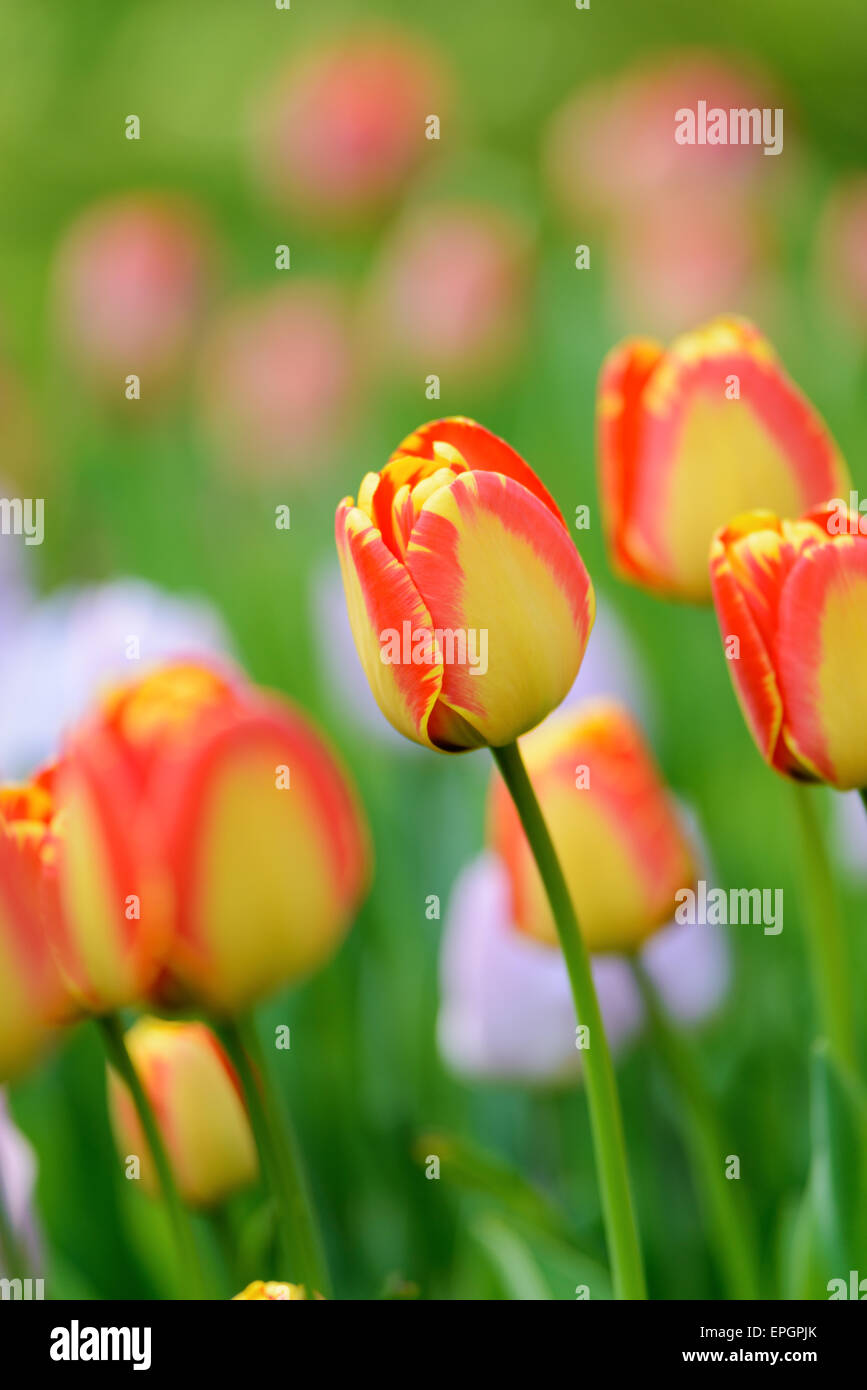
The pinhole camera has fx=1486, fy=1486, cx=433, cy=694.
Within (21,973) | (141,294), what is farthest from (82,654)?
(141,294)

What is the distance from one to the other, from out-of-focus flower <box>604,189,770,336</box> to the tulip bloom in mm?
1123

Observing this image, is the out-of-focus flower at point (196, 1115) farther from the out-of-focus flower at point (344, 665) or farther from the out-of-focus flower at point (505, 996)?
the out-of-focus flower at point (344, 665)

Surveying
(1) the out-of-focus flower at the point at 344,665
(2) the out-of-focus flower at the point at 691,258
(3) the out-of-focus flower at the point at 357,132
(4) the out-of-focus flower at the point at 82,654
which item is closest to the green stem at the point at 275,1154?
(4) the out-of-focus flower at the point at 82,654

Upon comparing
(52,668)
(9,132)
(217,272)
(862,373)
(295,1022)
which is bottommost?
(295,1022)

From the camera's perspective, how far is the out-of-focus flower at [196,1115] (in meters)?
0.51

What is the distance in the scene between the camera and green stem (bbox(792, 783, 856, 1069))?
500 mm

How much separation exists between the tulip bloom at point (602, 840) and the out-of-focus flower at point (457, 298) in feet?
3.84

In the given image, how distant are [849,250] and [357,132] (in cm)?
65

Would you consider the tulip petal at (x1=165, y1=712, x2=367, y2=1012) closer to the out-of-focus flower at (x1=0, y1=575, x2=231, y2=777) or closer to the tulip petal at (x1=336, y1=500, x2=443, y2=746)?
the tulip petal at (x1=336, y1=500, x2=443, y2=746)

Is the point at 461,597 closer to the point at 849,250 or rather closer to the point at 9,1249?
the point at 9,1249
